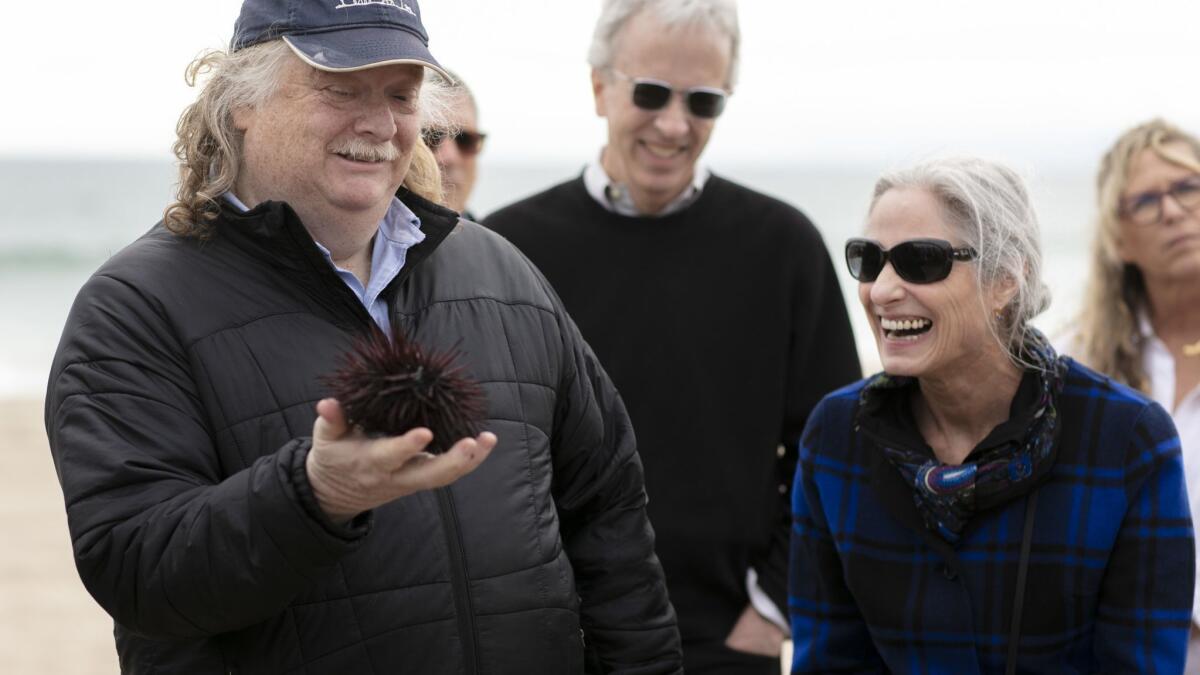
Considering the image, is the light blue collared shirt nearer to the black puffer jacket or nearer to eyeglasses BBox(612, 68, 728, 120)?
the black puffer jacket

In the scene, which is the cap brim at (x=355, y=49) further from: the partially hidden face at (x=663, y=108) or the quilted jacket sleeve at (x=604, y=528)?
the partially hidden face at (x=663, y=108)

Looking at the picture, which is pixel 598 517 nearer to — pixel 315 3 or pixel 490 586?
pixel 490 586

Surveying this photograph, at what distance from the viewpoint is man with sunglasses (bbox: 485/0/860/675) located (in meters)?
4.11

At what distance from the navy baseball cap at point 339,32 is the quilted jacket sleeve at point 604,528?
28.5 inches

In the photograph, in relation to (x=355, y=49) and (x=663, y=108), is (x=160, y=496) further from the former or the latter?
(x=663, y=108)

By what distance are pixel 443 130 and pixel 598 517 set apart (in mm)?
988

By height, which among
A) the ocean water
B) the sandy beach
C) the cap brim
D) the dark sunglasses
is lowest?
the ocean water

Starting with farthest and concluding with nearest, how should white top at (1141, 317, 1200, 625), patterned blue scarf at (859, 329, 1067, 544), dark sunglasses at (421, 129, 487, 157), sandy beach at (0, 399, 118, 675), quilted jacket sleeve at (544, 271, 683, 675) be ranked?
1. sandy beach at (0, 399, 118, 675)
2. dark sunglasses at (421, 129, 487, 157)
3. white top at (1141, 317, 1200, 625)
4. patterned blue scarf at (859, 329, 1067, 544)
5. quilted jacket sleeve at (544, 271, 683, 675)

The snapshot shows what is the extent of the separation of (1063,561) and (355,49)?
1.97m

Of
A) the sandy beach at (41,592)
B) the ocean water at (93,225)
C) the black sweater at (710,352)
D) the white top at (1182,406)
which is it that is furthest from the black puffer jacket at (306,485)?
the sandy beach at (41,592)

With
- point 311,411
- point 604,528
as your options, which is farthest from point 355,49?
point 604,528

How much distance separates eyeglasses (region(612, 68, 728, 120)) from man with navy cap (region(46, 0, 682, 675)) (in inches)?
53.8

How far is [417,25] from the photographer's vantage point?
2.78 meters

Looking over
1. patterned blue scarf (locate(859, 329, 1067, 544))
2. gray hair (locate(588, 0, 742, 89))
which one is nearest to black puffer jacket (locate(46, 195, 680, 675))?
patterned blue scarf (locate(859, 329, 1067, 544))
